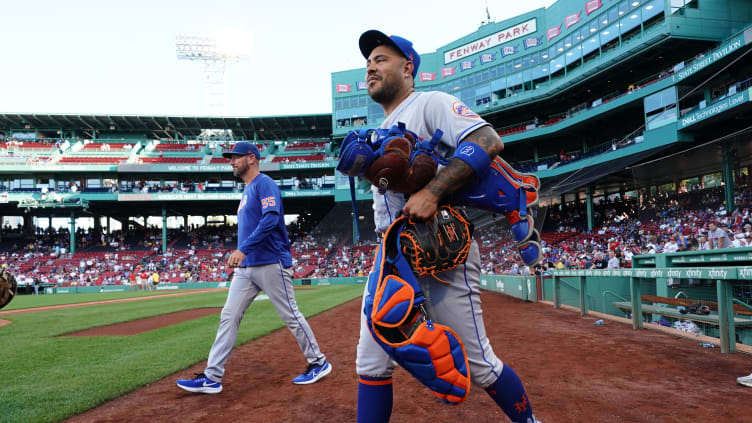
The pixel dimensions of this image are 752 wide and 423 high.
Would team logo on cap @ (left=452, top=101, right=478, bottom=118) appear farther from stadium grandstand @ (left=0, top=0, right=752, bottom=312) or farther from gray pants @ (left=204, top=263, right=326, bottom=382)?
stadium grandstand @ (left=0, top=0, right=752, bottom=312)

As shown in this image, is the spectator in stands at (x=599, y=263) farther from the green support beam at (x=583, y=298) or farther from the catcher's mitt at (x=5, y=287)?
the catcher's mitt at (x=5, y=287)

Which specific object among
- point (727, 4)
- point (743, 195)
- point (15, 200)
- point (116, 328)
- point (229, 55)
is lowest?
point (116, 328)

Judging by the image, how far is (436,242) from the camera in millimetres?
1712

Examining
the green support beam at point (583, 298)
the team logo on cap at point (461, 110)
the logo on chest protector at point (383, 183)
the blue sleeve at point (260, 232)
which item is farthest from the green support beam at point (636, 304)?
the logo on chest protector at point (383, 183)

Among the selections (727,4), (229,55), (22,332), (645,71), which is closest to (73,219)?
(229,55)

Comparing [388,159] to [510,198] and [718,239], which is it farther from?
[718,239]

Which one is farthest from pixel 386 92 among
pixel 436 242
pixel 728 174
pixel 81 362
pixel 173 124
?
pixel 173 124

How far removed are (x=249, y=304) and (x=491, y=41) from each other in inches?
1405

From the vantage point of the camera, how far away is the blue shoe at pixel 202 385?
133 inches

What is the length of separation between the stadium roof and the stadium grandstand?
184 millimetres

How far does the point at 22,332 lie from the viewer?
24.0 ft

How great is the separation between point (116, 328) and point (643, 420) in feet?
26.4

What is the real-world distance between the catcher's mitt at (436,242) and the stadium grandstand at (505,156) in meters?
10.0

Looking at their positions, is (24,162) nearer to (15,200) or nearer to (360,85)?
(15,200)
